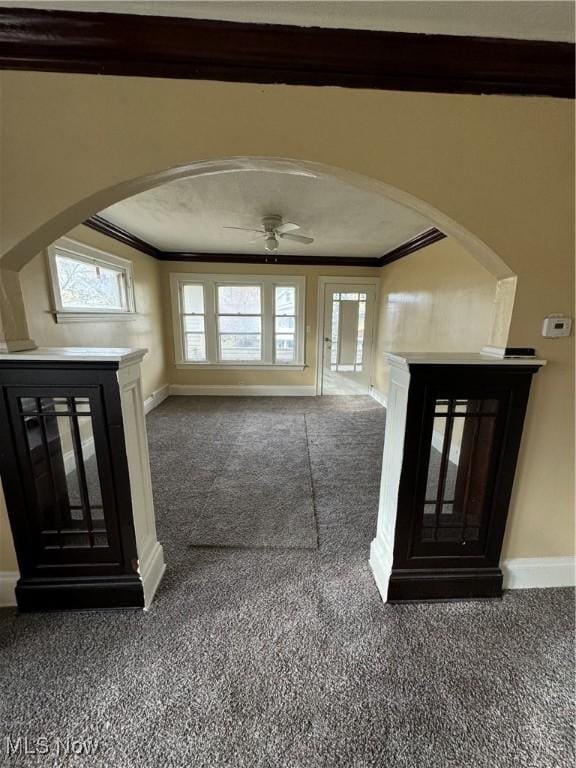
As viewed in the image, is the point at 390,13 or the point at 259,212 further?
the point at 259,212

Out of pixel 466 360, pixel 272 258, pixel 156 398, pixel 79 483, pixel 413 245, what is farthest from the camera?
pixel 272 258

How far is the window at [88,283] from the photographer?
259 cm

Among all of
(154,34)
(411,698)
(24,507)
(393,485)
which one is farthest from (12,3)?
(411,698)

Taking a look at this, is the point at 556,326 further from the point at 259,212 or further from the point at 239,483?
the point at 259,212

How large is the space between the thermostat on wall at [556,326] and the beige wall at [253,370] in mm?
3892

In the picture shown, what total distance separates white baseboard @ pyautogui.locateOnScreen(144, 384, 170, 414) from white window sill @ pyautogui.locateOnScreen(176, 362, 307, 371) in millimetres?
462

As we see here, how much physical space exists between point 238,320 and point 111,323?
2.08m

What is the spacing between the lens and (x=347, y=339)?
16.9 ft

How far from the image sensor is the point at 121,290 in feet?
12.1

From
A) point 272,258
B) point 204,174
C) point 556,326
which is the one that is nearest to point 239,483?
point 204,174

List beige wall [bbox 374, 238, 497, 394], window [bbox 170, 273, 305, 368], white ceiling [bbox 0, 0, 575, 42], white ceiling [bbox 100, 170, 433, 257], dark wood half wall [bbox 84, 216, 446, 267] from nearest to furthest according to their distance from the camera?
white ceiling [bbox 0, 0, 575, 42] < white ceiling [bbox 100, 170, 433, 257] < beige wall [bbox 374, 238, 497, 394] < dark wood half wall [bbox 84, 216, 446, 267] < window [bbox 170, 273, 305, 368]

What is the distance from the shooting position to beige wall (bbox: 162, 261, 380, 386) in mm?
4777

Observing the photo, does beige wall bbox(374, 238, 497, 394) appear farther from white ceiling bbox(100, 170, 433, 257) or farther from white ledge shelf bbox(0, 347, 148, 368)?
white ledge shelf bbox(0, 347, 148, 368)

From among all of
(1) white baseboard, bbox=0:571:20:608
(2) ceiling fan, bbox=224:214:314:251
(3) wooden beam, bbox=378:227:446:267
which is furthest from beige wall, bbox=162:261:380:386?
(1) white baseboard, bbox=0:571:20:608
